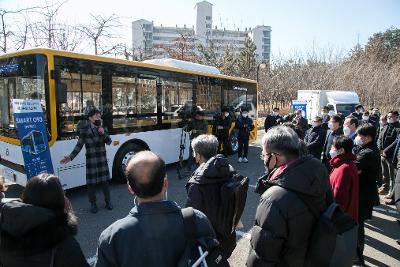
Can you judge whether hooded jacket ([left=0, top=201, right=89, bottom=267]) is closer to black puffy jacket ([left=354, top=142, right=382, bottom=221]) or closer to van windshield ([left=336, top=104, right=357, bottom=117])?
black puffy jacket ([left=354, top=142, right=382, bottom=221])

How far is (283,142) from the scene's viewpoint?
2.41 meters

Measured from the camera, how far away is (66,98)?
20.4ft

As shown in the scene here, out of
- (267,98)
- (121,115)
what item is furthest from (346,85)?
(121,115)

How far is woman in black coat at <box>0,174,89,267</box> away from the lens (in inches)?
→ 72.4

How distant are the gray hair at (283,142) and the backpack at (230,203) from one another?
1.78ft

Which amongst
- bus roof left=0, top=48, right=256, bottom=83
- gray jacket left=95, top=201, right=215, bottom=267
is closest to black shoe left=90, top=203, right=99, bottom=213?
bus roof left=0, top=48, right=256, bottom=83

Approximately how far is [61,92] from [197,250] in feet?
17.5

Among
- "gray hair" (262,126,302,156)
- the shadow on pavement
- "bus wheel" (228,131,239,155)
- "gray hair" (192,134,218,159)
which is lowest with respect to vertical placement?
the shadow on pavement

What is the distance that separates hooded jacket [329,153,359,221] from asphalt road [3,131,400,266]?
117cm

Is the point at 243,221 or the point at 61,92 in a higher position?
the point at 61,92

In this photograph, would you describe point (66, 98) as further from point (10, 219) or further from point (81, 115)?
point (10, 219)

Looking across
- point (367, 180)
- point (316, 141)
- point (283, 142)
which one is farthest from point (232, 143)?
point (283, 142)

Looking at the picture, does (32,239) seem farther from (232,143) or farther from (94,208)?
(232,143)

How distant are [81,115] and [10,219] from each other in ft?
16.6
